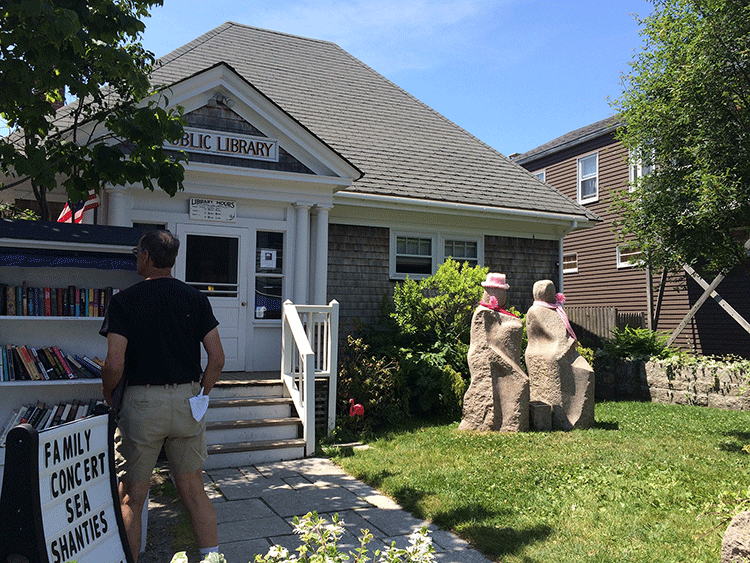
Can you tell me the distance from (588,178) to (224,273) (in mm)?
15193

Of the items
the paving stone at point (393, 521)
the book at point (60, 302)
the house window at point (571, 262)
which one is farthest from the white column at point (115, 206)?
the house window at point (571, 262)

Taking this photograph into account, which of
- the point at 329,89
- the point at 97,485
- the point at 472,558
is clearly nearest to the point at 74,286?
the point at 97,485

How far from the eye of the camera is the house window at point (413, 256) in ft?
36.8

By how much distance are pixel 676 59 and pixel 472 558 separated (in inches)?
393

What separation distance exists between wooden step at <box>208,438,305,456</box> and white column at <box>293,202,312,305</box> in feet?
8.60

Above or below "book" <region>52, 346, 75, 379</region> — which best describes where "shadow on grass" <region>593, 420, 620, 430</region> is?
below

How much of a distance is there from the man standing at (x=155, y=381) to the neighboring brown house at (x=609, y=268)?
48.5 feet

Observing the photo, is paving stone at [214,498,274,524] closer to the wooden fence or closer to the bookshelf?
the bookshelf

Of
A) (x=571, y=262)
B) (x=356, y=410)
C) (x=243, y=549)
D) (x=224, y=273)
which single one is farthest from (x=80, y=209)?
(x=571, y=262)

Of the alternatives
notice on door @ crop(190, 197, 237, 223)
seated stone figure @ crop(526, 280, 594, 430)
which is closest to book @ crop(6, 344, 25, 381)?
notice on door @ crop(190, 197, 237, 223)

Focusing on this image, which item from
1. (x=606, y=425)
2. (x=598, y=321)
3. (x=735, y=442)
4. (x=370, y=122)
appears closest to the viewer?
(x=735, y=442)

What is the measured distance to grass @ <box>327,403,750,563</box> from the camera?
4262 millimetres

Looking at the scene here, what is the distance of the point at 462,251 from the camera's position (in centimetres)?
1181

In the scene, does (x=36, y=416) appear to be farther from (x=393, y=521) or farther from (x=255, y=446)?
(x=393, y=521)
